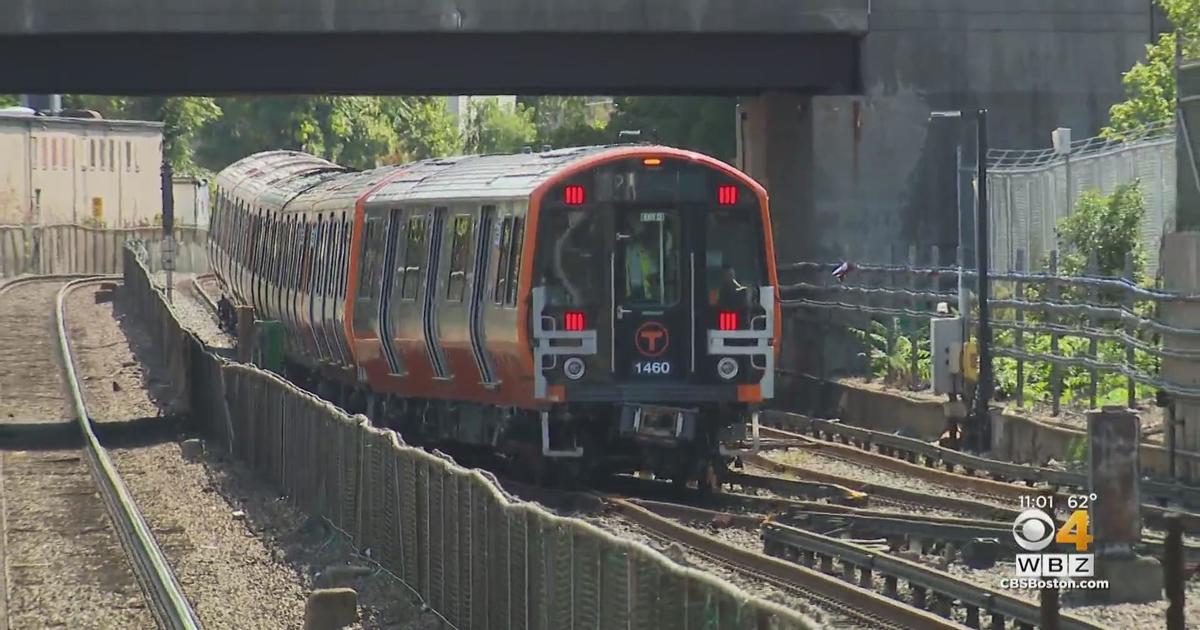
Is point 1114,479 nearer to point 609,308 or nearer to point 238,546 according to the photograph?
point 609,308

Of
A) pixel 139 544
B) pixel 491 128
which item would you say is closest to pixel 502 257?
pixel 139 544

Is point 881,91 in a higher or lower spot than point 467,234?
higher

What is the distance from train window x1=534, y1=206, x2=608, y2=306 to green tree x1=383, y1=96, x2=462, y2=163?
89954mm

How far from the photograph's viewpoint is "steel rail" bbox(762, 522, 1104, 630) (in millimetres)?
11406

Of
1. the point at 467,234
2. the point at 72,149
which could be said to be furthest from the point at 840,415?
the point at 72,149

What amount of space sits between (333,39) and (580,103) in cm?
6978

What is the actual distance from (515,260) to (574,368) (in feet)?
3.49

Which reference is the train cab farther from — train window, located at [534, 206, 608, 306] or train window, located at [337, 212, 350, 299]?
train window, located at [337, 212, 350, 299]

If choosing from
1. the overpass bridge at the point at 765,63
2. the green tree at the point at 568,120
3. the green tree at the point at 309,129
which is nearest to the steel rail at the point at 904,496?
the overpass bridge at the point at 765,63

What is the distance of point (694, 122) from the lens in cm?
5184

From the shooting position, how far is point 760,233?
1920 cm

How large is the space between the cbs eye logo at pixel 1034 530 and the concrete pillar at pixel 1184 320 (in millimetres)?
6314

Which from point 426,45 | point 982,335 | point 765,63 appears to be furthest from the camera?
point 765,63

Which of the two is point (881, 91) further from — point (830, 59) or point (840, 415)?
point (840, 415)
